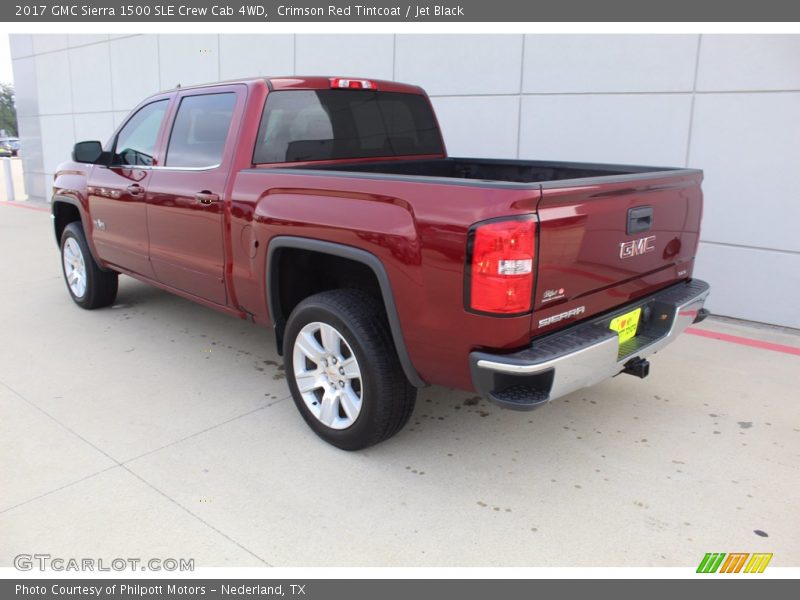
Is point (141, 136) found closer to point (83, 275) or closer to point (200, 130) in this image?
point (200, 130)

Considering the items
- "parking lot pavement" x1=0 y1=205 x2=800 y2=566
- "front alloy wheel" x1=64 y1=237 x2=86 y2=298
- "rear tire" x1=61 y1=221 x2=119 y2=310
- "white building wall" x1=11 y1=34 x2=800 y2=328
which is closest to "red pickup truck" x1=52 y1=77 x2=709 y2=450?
"parking lot pavement" x1=0 y1=205 x2=800 y2=566

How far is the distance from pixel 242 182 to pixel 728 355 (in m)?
3.81

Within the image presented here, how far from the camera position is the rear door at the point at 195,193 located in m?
3.92

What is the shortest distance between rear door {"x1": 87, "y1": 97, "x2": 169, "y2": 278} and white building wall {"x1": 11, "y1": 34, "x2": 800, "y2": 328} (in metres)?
3.53

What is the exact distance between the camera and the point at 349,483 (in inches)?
124

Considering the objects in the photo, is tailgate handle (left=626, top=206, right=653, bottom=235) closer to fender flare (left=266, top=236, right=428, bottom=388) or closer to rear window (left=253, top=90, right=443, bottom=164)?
fender flare (left=266, top=236, right=428, bottom=388)

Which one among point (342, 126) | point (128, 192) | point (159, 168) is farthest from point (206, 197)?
point (128, 192)

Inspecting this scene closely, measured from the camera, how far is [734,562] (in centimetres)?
260

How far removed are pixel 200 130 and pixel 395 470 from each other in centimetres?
255

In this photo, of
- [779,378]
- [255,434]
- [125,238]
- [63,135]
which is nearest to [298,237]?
[255,434]

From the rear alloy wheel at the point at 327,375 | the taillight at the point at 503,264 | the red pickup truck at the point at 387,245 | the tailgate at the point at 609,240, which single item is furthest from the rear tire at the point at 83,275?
the tailgate at the point at 609,240

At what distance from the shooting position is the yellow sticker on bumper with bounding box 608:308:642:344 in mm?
3074

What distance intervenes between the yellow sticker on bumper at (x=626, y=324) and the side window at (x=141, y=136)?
3425 millimetres

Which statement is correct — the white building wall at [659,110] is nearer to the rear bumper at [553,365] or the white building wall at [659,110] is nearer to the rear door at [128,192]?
the rear bumper at [553,365]
